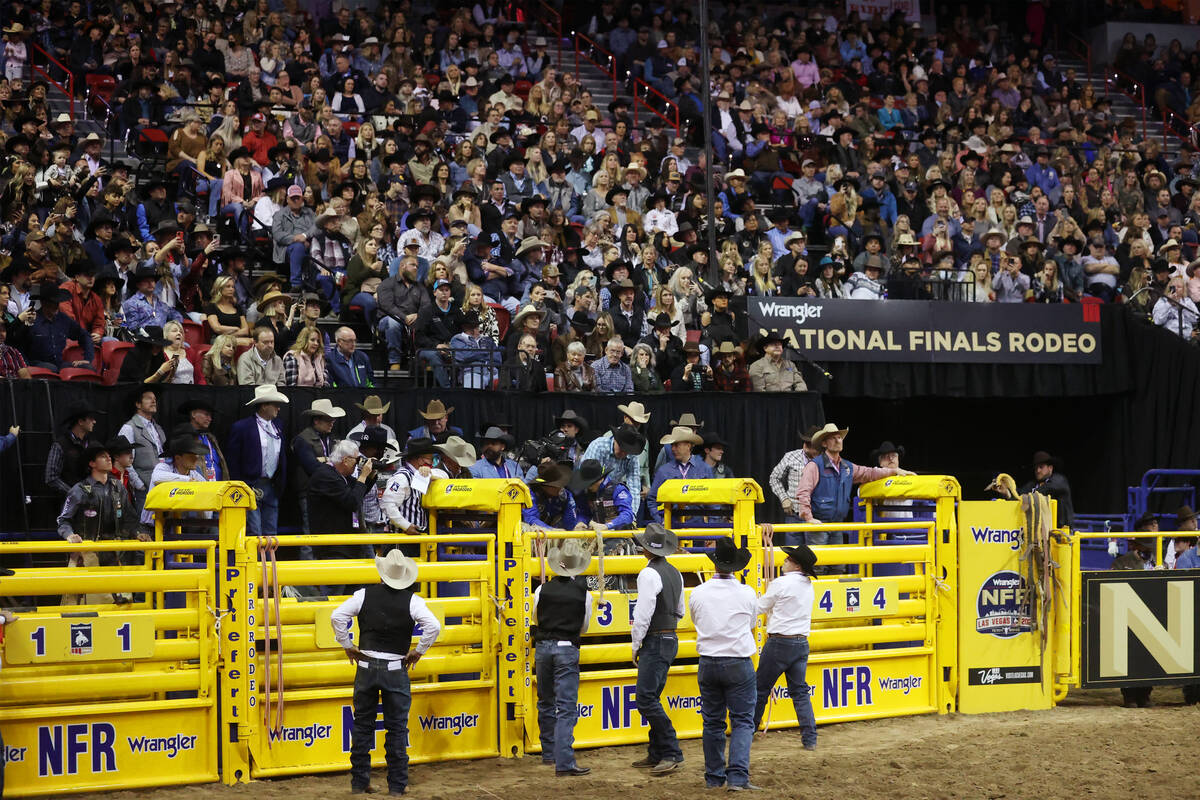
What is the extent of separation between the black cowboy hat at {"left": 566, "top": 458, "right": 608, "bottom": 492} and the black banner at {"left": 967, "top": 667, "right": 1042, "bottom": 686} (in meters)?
3.27

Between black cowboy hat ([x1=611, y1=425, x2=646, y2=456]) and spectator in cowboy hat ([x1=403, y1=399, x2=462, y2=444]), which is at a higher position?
spectator in cowboy hat ([x1=403, y1=399, x2=462, y2=444])

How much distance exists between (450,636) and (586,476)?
2.75 metres

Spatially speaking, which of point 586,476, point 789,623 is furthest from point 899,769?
point 586,476

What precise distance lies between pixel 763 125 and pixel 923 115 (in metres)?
3.63

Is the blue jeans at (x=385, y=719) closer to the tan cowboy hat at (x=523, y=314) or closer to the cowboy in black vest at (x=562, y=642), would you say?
the cowboy in black vest at (x=562, y=642)

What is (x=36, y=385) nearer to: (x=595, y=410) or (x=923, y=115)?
(x=595, y=410)

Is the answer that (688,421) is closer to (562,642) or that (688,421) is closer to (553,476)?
(553,476)

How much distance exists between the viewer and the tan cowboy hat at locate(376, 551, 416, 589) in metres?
8.91

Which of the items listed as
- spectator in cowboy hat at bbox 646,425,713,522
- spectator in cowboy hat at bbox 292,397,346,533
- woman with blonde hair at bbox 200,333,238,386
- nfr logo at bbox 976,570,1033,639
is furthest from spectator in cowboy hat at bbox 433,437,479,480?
nfr logo at bbox 976,570,1033,639

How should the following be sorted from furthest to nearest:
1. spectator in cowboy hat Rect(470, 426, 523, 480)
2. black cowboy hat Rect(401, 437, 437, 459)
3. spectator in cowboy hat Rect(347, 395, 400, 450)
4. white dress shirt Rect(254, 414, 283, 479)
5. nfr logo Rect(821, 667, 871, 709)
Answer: spectator in cowboy hat Rect(347, 395, 400, 450), spectator in cowboy hat Rect(470, 426, 523, 480), white dress shirt Rect(254, 414, 283, 479), nfr logo Rect(821, 667, 871, 709), black cowboy hat Rect(401, 437, 437, 459)

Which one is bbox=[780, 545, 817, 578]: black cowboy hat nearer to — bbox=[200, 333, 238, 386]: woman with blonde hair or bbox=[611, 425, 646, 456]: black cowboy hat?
bbox=[611, 425, 646, 456]: black cowboy hat

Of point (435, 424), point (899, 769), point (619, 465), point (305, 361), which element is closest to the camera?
point (899, 769)

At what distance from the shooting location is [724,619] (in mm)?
9195

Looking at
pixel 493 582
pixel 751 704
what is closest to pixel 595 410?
pixel 493 582
